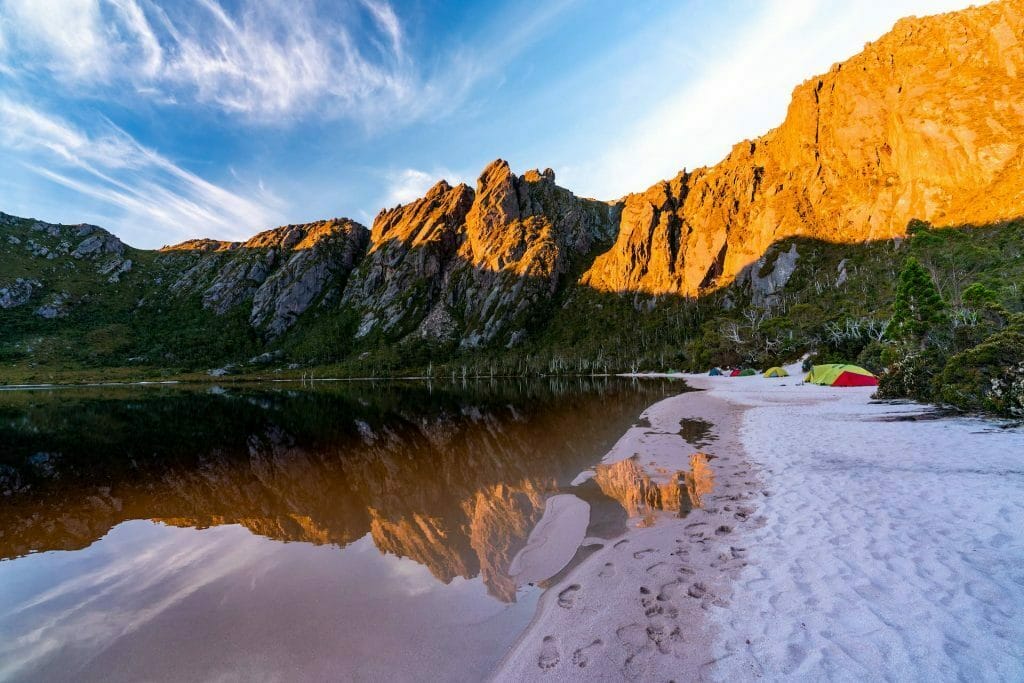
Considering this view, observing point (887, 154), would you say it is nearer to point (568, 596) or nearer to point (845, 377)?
point (845, 377)

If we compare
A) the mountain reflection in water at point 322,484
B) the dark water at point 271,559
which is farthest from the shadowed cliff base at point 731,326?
the dark water at point 271,559

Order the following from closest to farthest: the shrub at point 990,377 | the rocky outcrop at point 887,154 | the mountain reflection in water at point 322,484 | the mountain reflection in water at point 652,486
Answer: the mountain reflection in water at point 322,484, the mountain reflection in water at point 652,486, the shrub at point 990,377, the rocky outcrop at point 887,154

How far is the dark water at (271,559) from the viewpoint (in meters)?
5.54

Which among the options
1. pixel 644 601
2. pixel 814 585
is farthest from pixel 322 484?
pixel 814 585

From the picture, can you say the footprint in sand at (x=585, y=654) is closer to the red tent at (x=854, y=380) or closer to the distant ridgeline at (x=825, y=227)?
the red tent at (x=854, y=380)

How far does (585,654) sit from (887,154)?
8503 inches

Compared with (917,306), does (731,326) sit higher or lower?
lower

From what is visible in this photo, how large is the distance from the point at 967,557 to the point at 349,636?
28.4 ft

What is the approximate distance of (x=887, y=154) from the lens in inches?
6112

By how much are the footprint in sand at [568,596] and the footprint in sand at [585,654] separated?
39.9 inches

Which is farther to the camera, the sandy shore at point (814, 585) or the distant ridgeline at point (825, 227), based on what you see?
the distant ridgeline at point (825, 227)

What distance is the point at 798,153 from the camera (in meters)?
182

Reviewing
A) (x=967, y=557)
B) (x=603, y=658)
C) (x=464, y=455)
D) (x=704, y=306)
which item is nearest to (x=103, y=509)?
(x=464, y=455)

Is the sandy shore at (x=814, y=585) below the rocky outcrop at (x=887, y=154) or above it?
below
